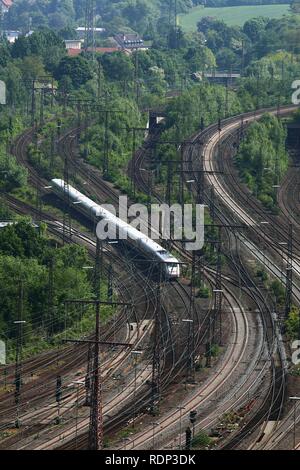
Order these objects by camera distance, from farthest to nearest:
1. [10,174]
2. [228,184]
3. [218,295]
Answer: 1. [228,184]
2. [10,174]
3. [218,295]

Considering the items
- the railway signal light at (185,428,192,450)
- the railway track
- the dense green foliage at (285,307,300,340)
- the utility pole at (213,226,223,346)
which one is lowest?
the railway signal light at (185,428,192,450)

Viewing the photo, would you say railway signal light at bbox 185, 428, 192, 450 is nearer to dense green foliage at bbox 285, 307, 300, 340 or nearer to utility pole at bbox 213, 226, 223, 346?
utility pole at bbox 213, 226, 223, 346

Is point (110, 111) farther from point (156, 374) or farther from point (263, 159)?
point (156, 374)

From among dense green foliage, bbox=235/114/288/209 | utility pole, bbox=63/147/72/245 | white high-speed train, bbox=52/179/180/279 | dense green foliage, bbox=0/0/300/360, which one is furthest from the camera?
dense green foliage, bbox=235/114/288/209

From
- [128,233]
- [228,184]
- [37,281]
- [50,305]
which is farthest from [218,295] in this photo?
[228,184]

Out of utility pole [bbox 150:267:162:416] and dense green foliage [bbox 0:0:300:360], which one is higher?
dense green foliage [bbox 0:0:300:360]

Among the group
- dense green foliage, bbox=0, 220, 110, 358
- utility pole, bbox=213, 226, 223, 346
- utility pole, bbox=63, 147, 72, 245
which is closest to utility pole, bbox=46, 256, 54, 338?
dense green foliage, bbox=0, 220, 110, 358
